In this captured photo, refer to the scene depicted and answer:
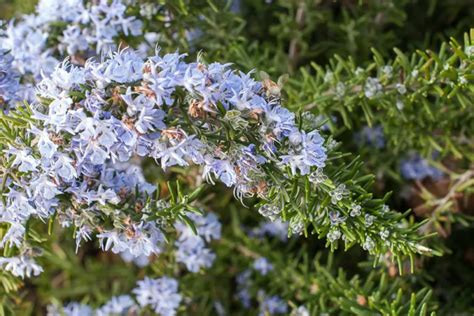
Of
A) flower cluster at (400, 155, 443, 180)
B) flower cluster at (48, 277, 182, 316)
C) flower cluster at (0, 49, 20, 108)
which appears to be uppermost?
flower cluster at (0, 49, 20, 108)

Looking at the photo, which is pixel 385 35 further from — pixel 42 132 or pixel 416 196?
pixel 42 132

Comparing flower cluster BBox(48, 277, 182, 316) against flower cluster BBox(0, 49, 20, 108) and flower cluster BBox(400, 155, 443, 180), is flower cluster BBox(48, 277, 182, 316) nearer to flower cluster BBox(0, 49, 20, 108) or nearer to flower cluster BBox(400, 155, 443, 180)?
flower cluster BBox(0, 49, 20, 108)

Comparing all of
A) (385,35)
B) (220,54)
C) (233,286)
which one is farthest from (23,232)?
(385,35)

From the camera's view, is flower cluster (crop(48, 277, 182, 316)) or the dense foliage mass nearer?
the dense foliage mass

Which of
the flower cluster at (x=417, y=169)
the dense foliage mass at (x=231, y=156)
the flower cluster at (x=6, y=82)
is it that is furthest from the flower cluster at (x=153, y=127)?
the flower cluster at (x=417, y=169)

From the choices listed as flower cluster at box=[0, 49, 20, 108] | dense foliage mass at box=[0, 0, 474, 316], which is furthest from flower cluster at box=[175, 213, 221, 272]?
flower cluster at box=[0, 49, 20, 108]

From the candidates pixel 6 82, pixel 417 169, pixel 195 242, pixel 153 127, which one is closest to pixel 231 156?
pixel 153 127

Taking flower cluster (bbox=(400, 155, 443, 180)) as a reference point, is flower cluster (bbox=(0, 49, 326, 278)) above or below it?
above

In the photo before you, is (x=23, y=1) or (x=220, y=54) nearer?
(x=220, y=54)
